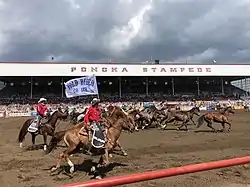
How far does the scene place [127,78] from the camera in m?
62.5

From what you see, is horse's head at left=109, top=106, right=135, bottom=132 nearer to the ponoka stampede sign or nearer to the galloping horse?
the galloping horse

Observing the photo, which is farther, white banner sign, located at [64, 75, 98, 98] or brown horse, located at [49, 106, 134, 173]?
white banner sign, located at [64, 75, 98, 98]

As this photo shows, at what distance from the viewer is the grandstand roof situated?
5497 cm

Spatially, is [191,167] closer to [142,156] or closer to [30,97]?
[142,156]

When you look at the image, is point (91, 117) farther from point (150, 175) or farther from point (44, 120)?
point (150, 175)

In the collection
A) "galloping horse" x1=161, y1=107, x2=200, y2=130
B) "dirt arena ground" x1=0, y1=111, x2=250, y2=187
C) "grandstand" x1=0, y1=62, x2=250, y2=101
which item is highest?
"grandstand" x1=0, y1=62, x2=250, y2=101

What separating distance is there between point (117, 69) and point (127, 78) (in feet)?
16.5

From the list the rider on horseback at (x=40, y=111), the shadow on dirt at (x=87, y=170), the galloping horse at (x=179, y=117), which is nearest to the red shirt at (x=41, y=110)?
the rider on horseback at (x=40, y=111)

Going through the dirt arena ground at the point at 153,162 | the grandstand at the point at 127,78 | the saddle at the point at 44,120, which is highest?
the grandstand at the point at 127,78

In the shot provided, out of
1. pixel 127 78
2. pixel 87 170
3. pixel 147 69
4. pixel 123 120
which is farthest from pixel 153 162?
pixel 127 78

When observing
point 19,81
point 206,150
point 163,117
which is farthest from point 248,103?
point 206,150

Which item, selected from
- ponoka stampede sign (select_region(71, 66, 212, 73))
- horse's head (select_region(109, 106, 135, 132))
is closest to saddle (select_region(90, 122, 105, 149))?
horse's head (select_region(109, 106, 135, 132))

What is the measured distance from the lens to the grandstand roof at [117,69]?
55.0 metres

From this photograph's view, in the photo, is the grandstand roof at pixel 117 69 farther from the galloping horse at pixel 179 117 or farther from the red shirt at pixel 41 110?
the red shirt at pixel 41 110
